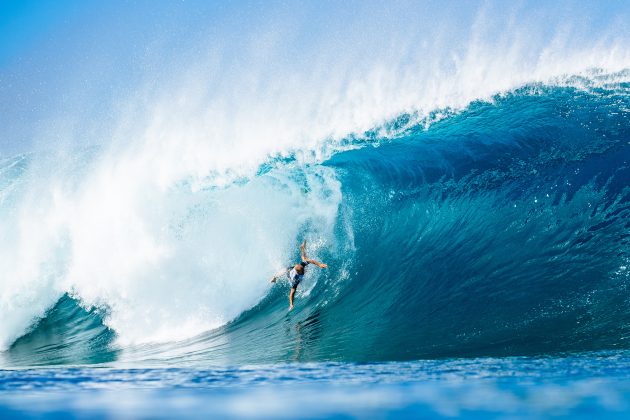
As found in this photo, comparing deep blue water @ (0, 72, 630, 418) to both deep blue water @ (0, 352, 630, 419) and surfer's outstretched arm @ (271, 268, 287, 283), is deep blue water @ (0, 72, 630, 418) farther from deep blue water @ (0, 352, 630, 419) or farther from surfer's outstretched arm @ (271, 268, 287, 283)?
surfer's outstretched arm @ (271, 268, 287, 283)

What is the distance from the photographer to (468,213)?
31.8ft

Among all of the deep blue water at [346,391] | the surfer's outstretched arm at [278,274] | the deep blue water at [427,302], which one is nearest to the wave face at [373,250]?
the deep blue water at [427,302]

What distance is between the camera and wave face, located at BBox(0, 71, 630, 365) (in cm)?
684

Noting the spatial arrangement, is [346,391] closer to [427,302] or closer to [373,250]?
[427,302]

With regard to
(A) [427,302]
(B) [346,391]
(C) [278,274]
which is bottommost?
(B) [346,391]

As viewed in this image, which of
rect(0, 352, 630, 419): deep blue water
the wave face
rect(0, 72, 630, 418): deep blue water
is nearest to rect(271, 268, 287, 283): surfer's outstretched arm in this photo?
the wave face

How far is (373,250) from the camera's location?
962 centimetres

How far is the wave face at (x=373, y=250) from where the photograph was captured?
6844 millimetres

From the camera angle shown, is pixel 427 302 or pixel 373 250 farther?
pixel 373 250

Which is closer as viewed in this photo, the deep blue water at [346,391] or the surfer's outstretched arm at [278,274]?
the deep blue water at [346,391]

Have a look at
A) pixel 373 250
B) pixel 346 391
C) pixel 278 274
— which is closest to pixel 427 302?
pixel 373 250

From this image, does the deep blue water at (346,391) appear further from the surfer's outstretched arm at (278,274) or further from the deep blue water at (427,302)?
the surfer's outstretched arm at (278,274)

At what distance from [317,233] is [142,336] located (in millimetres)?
3597

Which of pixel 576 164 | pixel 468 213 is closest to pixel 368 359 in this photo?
pixel 468 213
